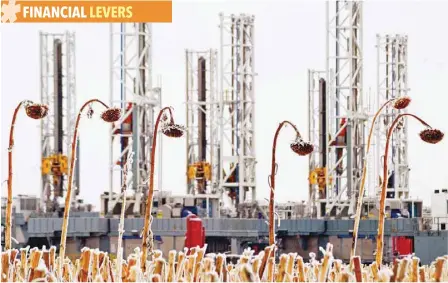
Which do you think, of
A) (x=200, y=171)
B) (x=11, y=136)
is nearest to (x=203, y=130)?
(x=200, y=171)

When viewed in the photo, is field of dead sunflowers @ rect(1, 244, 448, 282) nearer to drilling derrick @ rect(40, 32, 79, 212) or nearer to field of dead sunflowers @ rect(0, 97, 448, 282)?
field of dead sunflowers @ rect(0, 97, 448, 282)

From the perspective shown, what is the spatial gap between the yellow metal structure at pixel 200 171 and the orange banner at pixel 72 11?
65.8 ft

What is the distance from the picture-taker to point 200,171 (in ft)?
96.9

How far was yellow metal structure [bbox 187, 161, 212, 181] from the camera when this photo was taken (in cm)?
2931

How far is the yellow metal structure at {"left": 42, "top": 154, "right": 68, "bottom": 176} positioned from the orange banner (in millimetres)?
20991

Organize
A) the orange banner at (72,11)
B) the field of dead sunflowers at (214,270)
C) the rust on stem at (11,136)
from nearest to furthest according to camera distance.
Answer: the field of dead sunflowers at (214,270) → the rust on stem at (11,136) → the orange banner at (72,11)

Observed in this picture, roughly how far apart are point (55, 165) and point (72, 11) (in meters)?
21.4

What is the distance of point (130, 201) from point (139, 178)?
708mm

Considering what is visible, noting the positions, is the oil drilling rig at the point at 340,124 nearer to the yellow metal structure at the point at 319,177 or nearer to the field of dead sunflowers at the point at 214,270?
the yellow metal structure at the point at 319,177

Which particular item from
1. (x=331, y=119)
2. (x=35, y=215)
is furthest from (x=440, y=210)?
(x=35, y=215)

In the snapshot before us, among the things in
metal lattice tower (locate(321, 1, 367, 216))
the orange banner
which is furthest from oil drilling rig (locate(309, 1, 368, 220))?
the orange banner

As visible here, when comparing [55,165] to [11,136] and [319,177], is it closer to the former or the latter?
[319,177]

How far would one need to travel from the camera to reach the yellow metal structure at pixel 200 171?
29.3m

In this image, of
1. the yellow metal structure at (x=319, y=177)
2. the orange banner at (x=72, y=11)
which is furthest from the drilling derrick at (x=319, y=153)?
the orange banner at (x=72, y=11)
